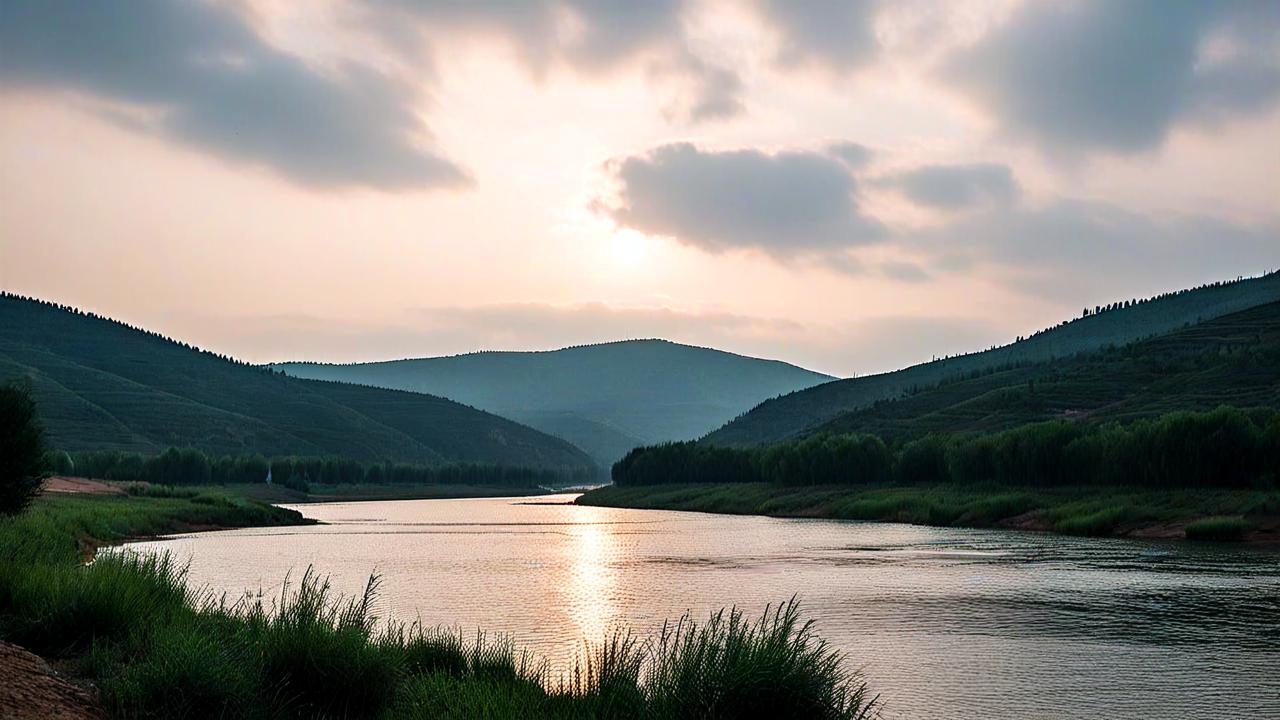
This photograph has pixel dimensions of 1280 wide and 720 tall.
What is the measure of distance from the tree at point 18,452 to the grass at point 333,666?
1587 inches

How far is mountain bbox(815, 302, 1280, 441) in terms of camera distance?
13812cm

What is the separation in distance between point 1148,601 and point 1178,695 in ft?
59.5

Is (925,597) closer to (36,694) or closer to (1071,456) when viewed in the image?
(36,694)

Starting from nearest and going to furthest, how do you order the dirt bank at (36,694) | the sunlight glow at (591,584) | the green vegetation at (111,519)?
the dirt bank at (36,694) → the green vegetation at (111,519) → the sunlight glow at (591,584)

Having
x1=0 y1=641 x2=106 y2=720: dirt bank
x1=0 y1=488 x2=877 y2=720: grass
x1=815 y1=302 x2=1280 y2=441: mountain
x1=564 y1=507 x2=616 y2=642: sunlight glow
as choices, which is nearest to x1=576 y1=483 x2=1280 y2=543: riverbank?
x1=564 y1=507 x2=616 y2=642: sunlight glow

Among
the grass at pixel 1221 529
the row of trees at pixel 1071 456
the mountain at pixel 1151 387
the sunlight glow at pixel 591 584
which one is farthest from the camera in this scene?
the mountain at pixel 1151 387

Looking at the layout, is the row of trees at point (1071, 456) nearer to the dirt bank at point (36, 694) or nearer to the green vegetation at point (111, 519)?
the green vegetation at point (111, 519)

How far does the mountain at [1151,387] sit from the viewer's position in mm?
138125

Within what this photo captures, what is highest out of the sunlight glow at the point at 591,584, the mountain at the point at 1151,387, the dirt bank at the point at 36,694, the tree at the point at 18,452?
the mountain at the point at 1151,387

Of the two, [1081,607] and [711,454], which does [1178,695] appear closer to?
[1081,607]

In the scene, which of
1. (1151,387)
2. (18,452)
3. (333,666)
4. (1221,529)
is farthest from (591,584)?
(1151,387)

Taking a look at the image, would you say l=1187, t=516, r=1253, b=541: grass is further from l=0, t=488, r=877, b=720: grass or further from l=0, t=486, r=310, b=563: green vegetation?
l=0, t=486, r=310, b=563: green vegetation

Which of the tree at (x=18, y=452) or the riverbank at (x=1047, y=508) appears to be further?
the riverbank at (x=1047, y=508)

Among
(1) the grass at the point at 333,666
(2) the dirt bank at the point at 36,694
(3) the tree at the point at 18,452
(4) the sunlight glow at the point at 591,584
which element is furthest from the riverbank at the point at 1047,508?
(2) the dirt bank at the point at 36,694
